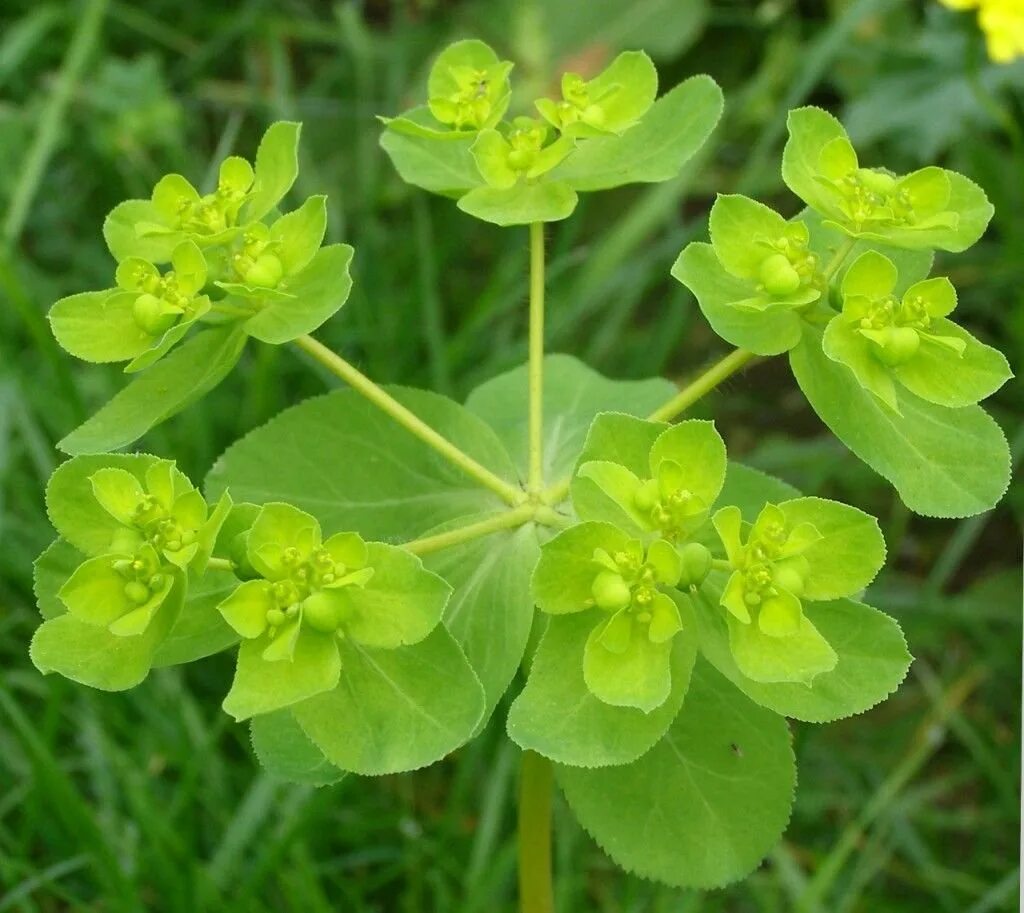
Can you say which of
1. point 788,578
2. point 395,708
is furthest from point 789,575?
point 395,708

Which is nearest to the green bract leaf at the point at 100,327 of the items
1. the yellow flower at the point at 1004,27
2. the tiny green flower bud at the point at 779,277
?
the tiny green flower bud at the point at 779,277

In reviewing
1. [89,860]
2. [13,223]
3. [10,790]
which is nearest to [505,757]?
[89,860]

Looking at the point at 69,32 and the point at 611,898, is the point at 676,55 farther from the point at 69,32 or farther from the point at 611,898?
the point at 611,898

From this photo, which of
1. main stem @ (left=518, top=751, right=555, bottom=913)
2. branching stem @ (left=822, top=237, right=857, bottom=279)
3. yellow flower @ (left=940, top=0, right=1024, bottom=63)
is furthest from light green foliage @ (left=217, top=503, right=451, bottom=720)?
yellow flower @ (left=940, top=0, right=1024, bottom=63)

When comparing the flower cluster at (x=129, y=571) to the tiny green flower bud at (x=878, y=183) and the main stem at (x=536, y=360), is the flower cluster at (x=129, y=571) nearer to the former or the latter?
the main stem at (x=536, y=360)

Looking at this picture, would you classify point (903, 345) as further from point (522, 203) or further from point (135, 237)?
point (135, 237)
